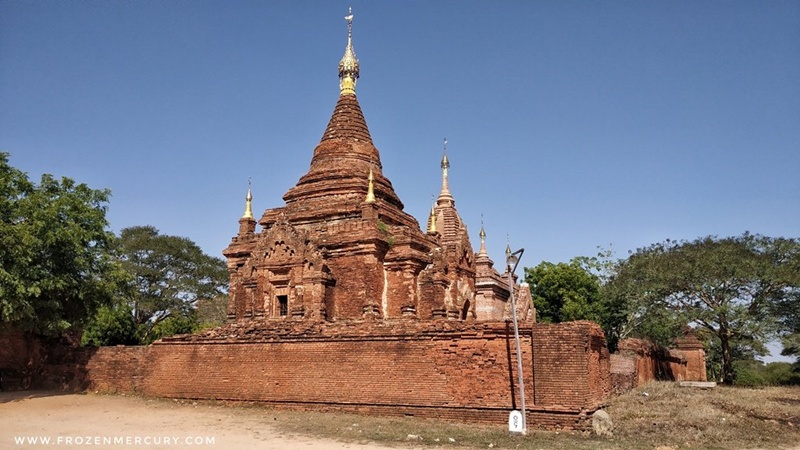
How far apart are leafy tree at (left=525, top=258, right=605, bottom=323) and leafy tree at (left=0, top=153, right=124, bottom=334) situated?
2517cm

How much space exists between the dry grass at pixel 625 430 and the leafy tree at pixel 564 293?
20042 mm

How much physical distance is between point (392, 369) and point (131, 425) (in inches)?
230

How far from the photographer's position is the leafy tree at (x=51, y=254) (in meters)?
16.9

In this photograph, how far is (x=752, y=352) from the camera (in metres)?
48.7

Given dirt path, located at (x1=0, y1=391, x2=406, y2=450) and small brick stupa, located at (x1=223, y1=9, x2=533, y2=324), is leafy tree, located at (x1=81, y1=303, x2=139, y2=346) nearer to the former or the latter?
small brick stupa, located at (x1=223, y1=9, x2=533, y2=324)

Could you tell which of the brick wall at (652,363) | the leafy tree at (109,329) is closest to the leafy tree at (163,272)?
the leafy tree at (109,329)

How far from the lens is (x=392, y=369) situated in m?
15.4

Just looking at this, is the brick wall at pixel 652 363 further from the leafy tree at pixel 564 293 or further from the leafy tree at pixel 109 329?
the leafy tree at pixel 109 329

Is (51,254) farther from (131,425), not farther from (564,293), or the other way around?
(564,293)

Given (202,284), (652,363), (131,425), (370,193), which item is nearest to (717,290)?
(652,363)

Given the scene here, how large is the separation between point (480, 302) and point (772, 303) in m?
14.0

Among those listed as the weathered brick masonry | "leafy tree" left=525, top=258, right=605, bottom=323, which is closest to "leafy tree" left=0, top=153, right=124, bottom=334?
the weathered brick masonry

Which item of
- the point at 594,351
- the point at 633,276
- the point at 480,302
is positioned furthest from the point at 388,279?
the point at 633,276

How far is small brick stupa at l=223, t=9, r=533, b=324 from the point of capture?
20.3 metres
